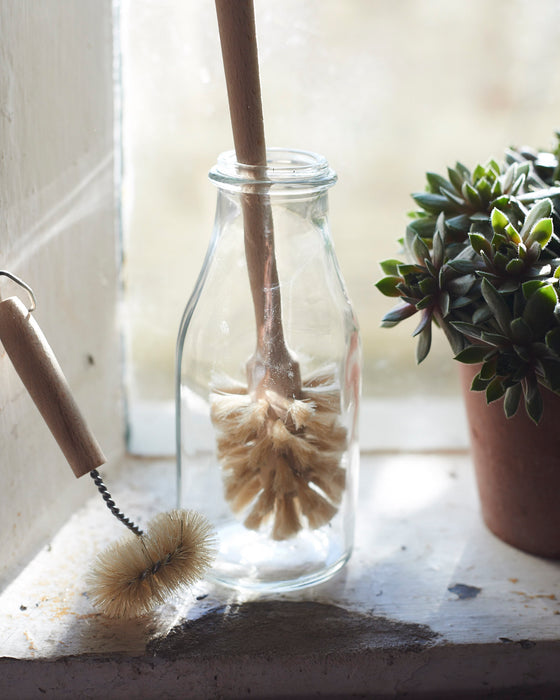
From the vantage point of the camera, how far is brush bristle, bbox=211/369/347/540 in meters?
0.57

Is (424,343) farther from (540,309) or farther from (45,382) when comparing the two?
(45,382)

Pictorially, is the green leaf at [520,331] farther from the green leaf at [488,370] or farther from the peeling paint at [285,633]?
the peeling paint at [285,633]

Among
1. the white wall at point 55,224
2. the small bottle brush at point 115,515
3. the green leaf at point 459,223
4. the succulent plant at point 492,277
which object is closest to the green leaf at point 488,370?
the succulent plant at point 492,277

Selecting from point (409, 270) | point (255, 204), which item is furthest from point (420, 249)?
point (255, 204)

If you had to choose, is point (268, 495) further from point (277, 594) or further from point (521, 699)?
point (521, 699)

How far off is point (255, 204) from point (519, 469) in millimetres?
290

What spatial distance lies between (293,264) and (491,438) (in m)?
0.21

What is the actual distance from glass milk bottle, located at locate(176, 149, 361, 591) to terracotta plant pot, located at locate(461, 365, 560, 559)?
0.35ft

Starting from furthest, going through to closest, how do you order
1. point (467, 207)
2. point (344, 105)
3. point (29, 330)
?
point (344, 105), point (467, 207), point (29, 330)

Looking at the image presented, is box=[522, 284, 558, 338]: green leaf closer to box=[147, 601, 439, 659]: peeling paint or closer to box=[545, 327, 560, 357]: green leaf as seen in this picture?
box=[545, 327, 560, 357]: green leaf

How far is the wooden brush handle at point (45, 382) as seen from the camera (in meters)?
0.49

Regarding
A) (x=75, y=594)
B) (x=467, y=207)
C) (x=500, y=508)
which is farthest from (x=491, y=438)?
(x=75, y=594)

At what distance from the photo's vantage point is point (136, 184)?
76cm

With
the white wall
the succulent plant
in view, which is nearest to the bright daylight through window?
the white wall
